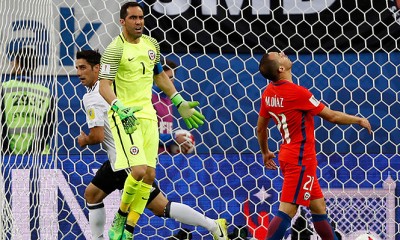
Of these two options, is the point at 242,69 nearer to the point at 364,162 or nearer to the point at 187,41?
the point at 187,41

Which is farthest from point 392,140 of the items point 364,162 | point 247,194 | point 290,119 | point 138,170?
point 138,170

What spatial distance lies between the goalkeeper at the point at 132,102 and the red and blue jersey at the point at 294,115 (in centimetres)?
62

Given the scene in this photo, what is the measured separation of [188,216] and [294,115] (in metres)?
1.12

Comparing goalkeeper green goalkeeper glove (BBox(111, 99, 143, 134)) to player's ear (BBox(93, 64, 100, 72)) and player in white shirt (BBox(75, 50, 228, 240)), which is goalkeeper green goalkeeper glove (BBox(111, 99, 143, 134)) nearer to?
player in white shirt (BBox(75, 50, 228, 240))

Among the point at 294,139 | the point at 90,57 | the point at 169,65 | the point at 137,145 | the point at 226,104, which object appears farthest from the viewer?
the point at 226,104

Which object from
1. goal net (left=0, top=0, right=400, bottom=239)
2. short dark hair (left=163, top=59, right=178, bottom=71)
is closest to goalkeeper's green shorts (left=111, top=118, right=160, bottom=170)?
goal net (left=0, top=0, right=400, bottom=239)

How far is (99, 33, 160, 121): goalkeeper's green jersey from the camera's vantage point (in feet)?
23.6

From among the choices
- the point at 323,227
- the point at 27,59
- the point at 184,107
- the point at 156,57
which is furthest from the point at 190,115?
the point at 27,59

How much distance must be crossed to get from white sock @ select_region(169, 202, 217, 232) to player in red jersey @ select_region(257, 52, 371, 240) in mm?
646

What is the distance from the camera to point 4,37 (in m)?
8.31

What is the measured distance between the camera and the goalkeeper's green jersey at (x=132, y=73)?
7.19m

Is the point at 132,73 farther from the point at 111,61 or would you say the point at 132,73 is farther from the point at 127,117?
the point at 127,117

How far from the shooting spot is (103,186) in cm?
759

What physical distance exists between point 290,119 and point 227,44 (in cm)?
217
